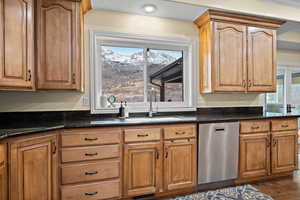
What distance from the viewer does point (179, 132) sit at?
91.9 inches

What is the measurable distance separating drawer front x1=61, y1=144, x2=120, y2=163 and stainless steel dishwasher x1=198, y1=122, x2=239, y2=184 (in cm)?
106

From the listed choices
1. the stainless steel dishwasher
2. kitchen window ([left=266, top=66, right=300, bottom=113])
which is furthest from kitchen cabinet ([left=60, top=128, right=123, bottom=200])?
kitchen window ([left=266, top=66, right=300, bottom=113])

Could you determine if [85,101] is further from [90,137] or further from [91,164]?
[91,164]

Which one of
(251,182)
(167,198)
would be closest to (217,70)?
(251,182)

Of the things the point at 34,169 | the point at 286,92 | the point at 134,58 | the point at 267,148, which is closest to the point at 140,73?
the point at 134,58

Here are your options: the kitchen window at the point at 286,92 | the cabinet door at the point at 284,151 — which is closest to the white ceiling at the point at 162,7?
the kitchen window at the point at 286,92

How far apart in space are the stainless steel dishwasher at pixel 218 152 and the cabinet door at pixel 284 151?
650 millimetres

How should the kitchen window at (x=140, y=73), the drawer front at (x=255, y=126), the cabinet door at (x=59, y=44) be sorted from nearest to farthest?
1. the cabinet door at (x=59, y=44)
2. the drawer front at (x=255, y=126)
3. the kitchen window at (x=140, y=73)

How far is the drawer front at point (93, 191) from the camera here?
Answer: 1.99 meters

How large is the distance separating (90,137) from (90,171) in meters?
0.36

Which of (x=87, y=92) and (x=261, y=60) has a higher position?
A: (x=261, y=60)

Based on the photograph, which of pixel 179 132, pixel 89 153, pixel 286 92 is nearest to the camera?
pixel 89 153

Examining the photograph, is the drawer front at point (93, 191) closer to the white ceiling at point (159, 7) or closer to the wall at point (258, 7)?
the white ceiling at point (159, 7)

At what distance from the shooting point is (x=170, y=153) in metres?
2.30
